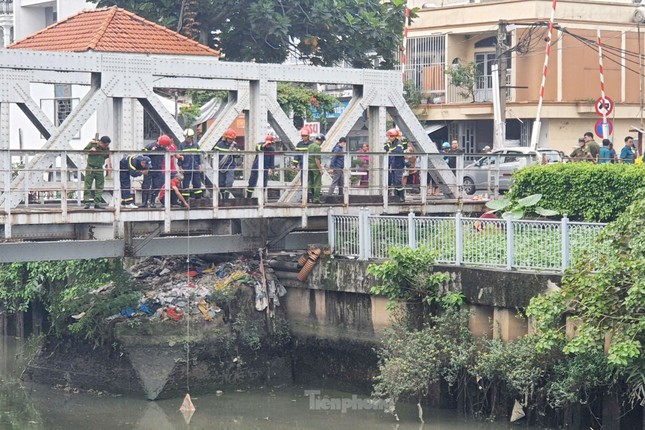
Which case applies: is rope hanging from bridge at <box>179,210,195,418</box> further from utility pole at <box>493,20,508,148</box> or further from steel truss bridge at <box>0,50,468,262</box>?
utility pole at <box>493,20,508,148</box>

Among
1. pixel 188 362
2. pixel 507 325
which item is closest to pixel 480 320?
pixel 507 325

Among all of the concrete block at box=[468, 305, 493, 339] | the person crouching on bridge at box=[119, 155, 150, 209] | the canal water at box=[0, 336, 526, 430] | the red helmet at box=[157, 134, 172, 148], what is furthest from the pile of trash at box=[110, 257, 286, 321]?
the concrete block at box=[468, 305, 493, 339]

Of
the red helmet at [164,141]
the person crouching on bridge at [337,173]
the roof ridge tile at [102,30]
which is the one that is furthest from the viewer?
the roof ridge tile at [102,30]

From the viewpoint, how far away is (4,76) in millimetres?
20250

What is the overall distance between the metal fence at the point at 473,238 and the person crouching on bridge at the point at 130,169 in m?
3.39

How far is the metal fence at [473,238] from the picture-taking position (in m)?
18.2

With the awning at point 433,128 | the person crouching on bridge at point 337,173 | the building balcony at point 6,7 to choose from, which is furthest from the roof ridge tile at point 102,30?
the building balcony at point 6,7

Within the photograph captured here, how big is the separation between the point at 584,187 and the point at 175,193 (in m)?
6.56

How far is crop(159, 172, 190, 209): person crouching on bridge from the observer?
803 inches

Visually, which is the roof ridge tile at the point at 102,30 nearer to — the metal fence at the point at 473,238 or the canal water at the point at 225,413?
the metal fence at the point at 473,238

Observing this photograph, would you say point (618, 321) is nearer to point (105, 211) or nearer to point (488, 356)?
point (488, 356)

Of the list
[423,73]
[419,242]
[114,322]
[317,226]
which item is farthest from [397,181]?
[423,73]

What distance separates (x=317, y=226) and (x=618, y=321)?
24.0 feet

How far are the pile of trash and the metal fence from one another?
4.68 ft
